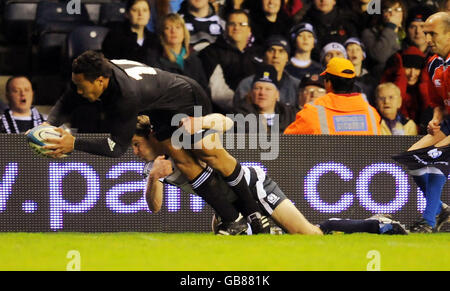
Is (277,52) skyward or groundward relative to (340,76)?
skyward

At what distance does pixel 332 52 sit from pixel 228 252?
174 inches

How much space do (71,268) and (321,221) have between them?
2.83 m

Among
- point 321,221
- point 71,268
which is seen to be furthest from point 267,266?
point 321,221

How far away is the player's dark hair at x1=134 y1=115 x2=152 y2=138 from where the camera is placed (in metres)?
6.99

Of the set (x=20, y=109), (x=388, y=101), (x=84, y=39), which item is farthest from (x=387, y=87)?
(x=20, y=109)

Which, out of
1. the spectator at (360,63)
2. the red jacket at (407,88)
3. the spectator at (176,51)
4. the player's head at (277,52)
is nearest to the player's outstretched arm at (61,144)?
the spectator at (176,51)

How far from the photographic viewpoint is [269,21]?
9.92 meters

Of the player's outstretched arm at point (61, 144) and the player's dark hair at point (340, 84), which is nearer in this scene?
the player's outstretched arm at point (61, 144)

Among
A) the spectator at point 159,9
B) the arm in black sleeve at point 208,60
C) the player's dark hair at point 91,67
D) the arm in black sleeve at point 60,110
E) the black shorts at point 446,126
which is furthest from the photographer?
the spectator at point 159,9

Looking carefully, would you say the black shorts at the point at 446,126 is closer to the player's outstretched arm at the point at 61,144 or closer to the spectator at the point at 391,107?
the spectator at the point at 391,107

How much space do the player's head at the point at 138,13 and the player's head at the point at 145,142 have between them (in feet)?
8.19

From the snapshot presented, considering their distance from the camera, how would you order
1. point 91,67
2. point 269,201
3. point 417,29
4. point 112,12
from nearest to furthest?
point 91,67 < point 269,201 < point 417,29 < point 112,12

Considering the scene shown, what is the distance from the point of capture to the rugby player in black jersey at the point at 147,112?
6.11 metres

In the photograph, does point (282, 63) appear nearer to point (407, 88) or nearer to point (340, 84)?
point (407, 88)
